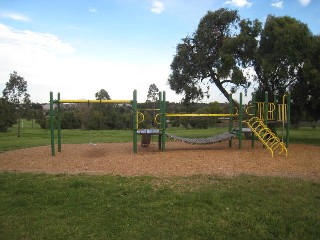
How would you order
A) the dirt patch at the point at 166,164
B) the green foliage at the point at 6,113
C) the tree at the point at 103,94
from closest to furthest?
the dirt patch at the point at 166,164 < the green foliage at the point at 6,113 < the tree at the point at 103,94

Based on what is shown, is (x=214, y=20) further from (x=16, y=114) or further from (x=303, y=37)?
(x=16, y=114)

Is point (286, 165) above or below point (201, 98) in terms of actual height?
below

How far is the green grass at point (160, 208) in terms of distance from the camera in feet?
13.6

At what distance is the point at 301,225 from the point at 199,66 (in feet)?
41.6

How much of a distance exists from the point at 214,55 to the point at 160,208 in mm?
12484

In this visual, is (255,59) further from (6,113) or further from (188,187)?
(6,113)

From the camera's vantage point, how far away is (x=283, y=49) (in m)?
14.1

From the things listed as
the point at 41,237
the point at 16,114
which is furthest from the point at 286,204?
the point at 16,114

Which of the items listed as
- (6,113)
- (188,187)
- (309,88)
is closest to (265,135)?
(309,88)

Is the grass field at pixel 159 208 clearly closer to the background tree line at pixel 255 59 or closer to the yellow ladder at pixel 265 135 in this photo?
the yellow ladder at pixel 265 135

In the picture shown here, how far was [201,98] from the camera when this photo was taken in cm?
1791

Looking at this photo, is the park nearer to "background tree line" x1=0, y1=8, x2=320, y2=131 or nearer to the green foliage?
"background tree line" x1=0, y1=8, x2=320, y2=131

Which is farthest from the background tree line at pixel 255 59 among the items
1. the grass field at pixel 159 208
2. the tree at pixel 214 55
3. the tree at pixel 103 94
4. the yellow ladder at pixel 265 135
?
the tree at pixel 103 94

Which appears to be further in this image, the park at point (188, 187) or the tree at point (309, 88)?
the tree at point (309, 88)
